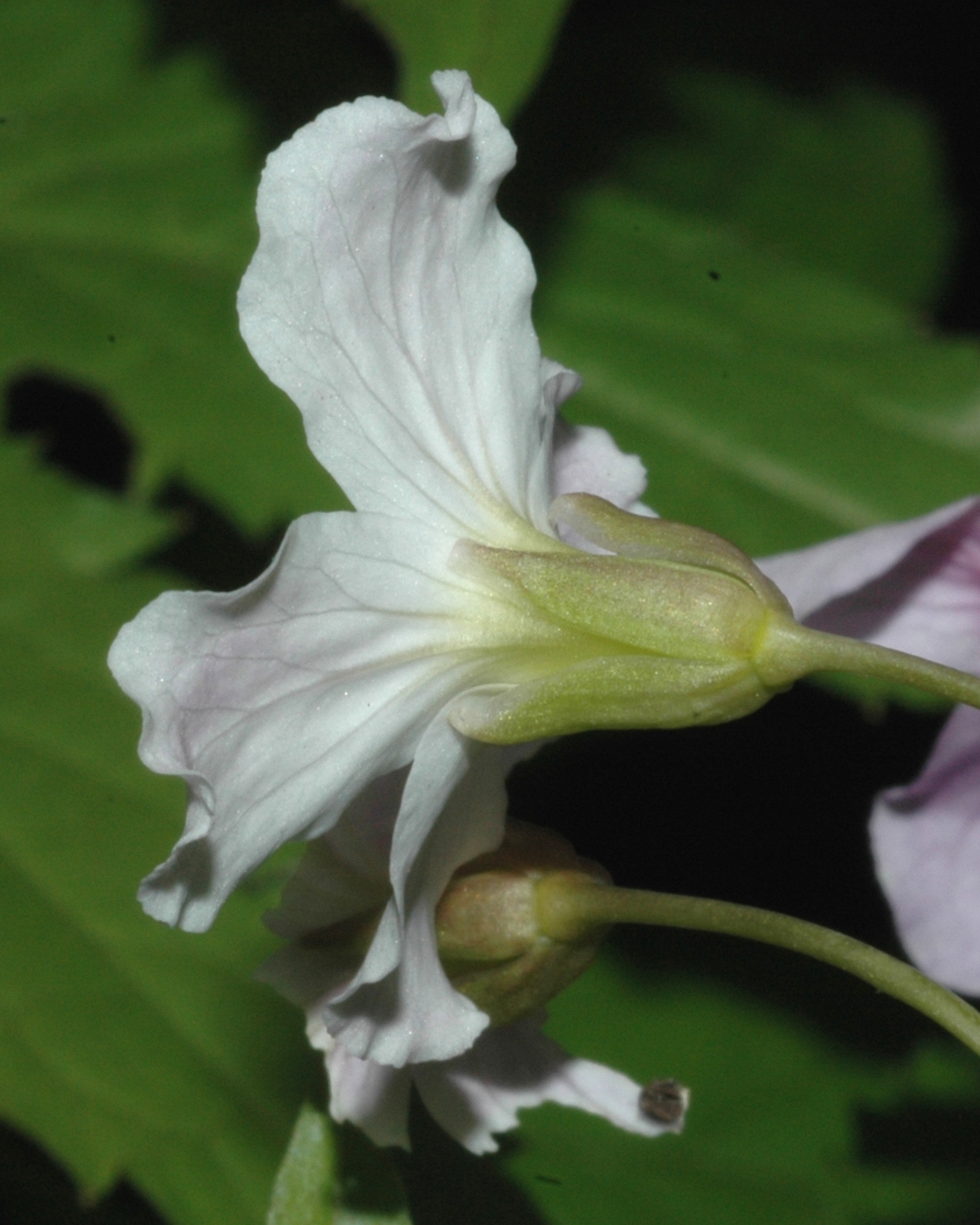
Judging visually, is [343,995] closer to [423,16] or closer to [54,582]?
[423,16]

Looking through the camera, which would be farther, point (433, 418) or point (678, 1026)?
point (678, 1026)

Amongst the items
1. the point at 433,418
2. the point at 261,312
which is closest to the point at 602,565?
the point at 433,418

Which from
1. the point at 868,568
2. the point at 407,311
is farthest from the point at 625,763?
the point at 407,311

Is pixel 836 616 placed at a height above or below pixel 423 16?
below

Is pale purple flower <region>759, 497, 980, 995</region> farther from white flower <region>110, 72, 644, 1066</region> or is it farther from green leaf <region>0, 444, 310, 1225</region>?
green leaf <region>0, 444, 310, 1225</region>

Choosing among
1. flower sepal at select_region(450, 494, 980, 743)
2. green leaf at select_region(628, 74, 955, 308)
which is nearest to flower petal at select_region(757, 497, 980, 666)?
flower sepal at select_region(450, 494, 980, 743)

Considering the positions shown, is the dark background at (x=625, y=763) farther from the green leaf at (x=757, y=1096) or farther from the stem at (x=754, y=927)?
the stem at (x=754, y=927)
